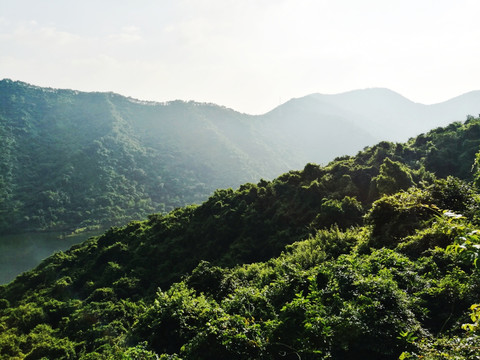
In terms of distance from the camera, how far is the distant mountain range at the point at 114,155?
68.9 metres

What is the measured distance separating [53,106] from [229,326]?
134524 mm

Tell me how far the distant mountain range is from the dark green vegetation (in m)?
49.0

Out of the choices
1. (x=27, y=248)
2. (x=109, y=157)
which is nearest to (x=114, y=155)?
(x=109, y=157)

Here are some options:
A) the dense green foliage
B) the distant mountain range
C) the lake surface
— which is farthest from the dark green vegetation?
the distant mountain range

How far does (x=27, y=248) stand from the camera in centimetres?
5091

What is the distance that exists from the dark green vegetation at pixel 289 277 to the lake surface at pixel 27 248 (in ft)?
83.3

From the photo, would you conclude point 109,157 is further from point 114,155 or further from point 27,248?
point 27,248

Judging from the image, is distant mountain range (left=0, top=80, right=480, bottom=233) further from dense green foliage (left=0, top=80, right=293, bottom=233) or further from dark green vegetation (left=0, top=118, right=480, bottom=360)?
dark green vegetation (left=0, top=118, right=480, bottom=360)

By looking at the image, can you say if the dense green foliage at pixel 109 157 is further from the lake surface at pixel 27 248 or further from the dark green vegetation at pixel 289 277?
the dark green vegetation at pixel 289 277

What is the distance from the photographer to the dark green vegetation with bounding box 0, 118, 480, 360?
4863mm

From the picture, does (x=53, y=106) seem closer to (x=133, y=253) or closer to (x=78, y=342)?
(x=133, y=253)

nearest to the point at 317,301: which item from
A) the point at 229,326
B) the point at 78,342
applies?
the point at 229,326

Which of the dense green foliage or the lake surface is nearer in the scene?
the lake surface

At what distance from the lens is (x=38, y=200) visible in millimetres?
67188
